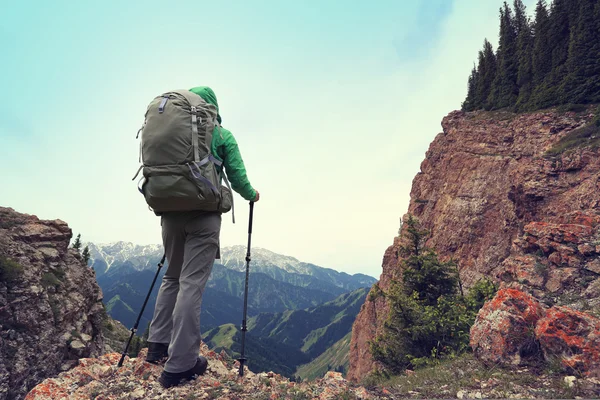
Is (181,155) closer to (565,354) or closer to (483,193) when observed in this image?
(565,354)

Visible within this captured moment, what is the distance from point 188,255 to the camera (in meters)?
4.84

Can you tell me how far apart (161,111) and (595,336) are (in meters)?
8.25

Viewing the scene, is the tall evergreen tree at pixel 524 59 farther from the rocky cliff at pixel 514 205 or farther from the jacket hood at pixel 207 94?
the jacket hood at pixel 207 94

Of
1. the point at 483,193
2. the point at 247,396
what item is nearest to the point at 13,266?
the point at 247,396

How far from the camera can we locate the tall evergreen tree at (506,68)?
4306cm

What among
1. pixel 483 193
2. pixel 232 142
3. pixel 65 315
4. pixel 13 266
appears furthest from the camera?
pixel 483 193

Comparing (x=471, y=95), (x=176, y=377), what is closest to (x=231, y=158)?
(x=176, y=377)

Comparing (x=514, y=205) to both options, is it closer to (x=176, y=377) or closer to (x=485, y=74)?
(x=176, y=377)

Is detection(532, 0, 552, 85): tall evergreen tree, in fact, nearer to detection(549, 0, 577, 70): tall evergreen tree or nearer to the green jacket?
detection(549, 0, 577, 70): tall evergreen tree

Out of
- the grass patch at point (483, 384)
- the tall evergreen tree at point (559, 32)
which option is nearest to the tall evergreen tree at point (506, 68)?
the tall evergreen tree at point (559, 32)

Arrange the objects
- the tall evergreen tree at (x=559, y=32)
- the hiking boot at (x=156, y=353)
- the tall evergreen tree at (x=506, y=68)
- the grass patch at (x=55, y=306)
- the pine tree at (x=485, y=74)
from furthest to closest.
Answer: the pine tree at (x=485, y=74)
the tall evergreen tree at (x=506, y=68)
the tall evergreen tree at (x=559, y=32)
the grass patch at (x=55, y=306)
the hiking boot at (x=156, y=353)

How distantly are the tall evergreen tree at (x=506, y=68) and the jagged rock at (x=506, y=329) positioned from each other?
45158mm

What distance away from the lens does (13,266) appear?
10.3 metres

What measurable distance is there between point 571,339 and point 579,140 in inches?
1092
